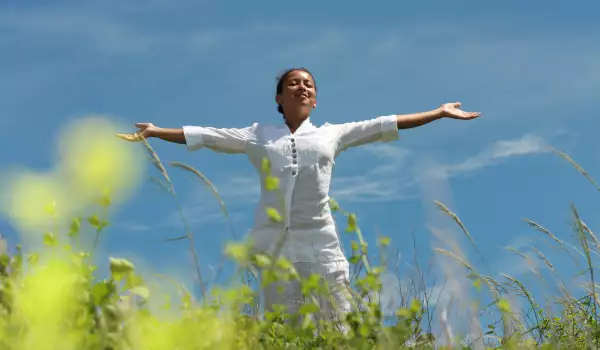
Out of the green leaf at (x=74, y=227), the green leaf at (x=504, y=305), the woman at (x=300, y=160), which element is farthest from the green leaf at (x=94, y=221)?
the woman at (x=300, y=160)

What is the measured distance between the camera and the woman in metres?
5.07

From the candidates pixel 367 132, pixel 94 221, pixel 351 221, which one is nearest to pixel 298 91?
pixel 367 132

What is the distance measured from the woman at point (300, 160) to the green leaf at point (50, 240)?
2.34 metres

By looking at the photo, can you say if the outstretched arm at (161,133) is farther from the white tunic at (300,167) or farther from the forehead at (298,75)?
the forehead at (298,75)

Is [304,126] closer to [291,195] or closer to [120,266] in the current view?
[291,195]

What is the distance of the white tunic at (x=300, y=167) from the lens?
5.09 metres

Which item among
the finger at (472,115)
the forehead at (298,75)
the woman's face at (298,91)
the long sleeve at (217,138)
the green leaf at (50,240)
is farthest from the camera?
the forehead at (298,75)

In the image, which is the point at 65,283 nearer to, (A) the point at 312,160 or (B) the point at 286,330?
(B) the point at 286,330

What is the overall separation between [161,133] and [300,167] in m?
1.10

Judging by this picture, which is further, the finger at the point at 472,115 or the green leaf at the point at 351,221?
the finger at the point at 472,115

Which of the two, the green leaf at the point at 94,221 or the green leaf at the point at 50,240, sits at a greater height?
the green leaf at the point at 94,221

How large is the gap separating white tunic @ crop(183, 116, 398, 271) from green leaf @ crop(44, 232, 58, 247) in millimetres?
2398

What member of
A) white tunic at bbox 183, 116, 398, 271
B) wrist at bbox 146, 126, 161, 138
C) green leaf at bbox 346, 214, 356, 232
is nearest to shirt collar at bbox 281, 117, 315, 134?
white tunic at bbox 183, 116, 398, 271

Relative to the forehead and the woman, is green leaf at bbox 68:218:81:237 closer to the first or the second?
the woman
